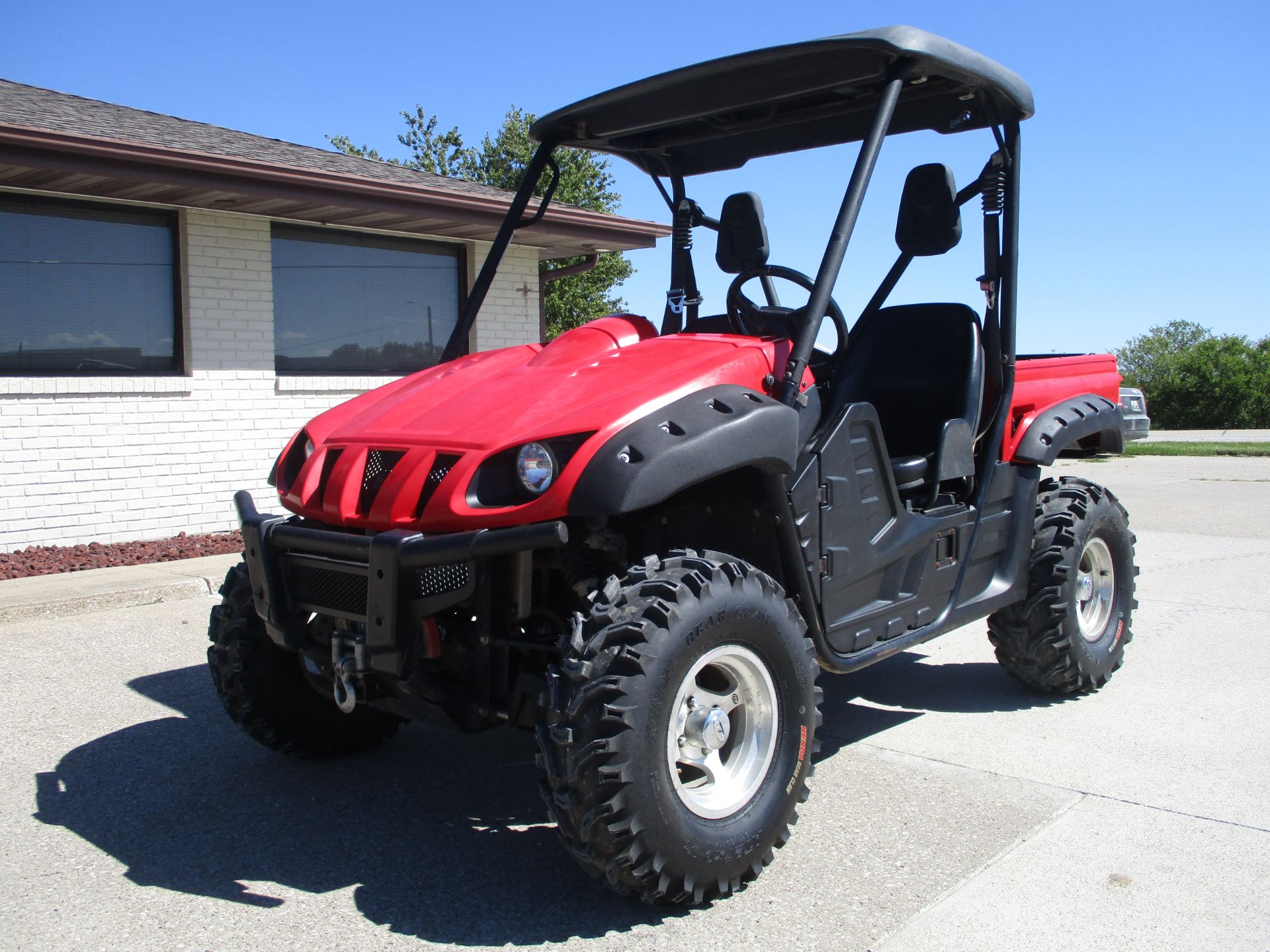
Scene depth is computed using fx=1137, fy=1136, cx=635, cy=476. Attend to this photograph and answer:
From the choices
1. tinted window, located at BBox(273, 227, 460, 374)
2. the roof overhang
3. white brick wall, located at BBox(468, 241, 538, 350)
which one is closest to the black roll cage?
the roof overhang

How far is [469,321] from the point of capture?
418 cm

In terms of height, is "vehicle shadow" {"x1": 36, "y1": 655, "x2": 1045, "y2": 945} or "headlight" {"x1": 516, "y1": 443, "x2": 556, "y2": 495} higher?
"headlight" {"x1": 516, "y1": 443, "x2": 556, "y2": 495}

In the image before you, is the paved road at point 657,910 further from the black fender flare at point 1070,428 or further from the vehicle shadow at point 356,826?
the black fender flare at point 1070,428

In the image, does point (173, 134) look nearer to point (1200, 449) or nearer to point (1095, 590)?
point (1095, 590)

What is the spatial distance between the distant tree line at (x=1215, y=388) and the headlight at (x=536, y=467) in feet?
106

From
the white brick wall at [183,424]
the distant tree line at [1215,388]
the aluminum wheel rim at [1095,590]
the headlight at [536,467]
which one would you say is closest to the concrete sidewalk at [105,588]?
the white brick wall at [183,424]

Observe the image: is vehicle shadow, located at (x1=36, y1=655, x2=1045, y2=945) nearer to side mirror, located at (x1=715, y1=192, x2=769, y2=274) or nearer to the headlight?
the headlight

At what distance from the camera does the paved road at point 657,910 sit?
9.37 ft

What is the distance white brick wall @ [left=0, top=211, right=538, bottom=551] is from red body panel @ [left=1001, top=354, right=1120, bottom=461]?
643cm

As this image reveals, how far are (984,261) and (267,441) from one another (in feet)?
22.0

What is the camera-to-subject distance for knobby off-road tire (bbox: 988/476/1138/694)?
4.65 m

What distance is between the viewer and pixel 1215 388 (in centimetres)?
3341

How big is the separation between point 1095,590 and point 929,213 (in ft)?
6.24

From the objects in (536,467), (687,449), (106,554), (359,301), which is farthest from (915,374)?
(359,301)
